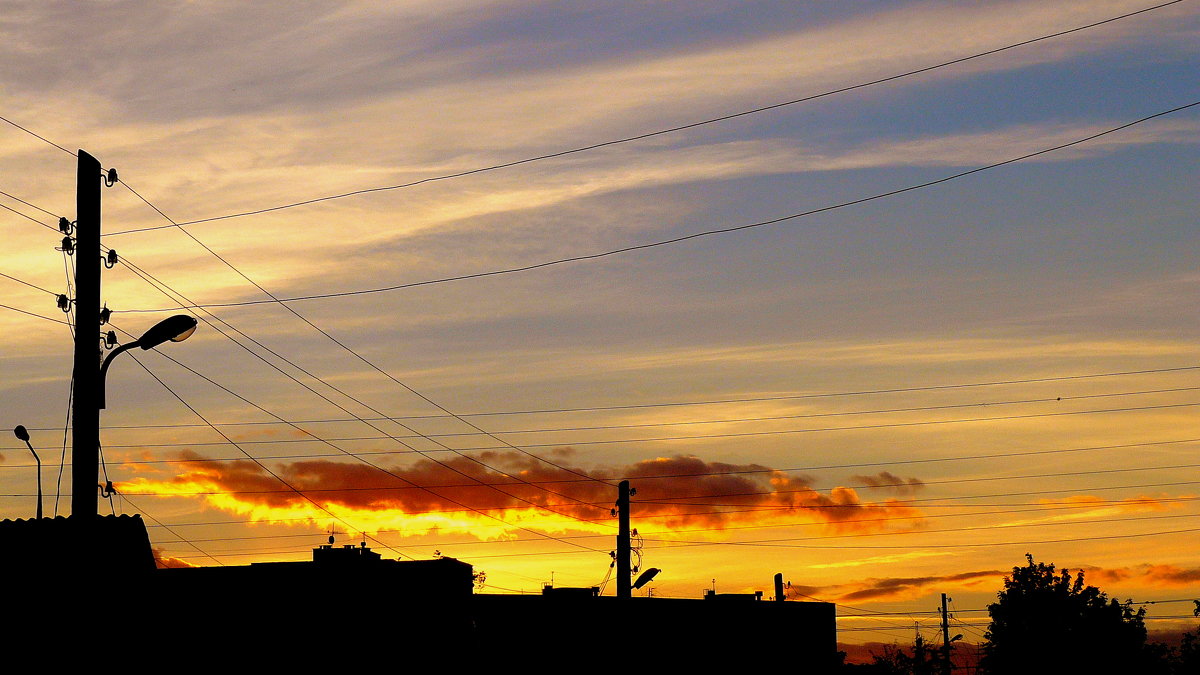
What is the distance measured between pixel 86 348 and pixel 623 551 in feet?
128

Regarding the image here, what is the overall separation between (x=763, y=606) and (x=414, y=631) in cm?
3802

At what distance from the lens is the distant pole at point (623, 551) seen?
204 ft

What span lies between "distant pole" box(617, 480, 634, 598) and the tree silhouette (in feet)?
258

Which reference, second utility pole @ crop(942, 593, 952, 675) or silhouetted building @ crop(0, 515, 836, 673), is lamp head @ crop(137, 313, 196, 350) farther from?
second utility pole @ crop(942, 593, 952, 675)

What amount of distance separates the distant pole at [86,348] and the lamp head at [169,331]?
1.39m

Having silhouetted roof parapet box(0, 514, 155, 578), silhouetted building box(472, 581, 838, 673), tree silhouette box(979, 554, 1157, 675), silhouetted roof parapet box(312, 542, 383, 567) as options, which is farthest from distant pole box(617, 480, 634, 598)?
tree silhouette box(979, 554, 1157, 675)

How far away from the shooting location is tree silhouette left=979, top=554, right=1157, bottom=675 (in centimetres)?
12775

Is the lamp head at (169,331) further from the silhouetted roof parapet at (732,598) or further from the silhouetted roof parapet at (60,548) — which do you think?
the silhouetted roof parapet at (732,598)

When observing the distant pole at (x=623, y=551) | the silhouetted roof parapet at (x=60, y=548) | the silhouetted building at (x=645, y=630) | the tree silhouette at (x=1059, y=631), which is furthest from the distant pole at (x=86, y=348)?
the tree silhouette at (x=1059, y=631)

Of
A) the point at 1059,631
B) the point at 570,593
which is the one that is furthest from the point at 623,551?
the point at 1059,631

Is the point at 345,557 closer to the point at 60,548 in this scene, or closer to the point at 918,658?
the point at 60,548

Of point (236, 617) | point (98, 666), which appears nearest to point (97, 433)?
point (98, 666)

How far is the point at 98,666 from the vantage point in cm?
2488

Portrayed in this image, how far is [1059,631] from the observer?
131500mm
